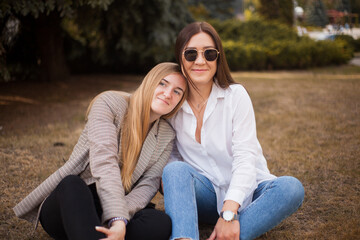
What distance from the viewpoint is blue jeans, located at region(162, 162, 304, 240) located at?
2148mm

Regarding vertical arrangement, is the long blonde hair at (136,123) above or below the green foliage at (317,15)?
below

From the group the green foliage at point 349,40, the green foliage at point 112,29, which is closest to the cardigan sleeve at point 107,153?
the green foliage at point 112,29

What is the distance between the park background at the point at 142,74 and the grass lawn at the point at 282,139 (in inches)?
0.6

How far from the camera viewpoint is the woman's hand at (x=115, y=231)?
1857 mm

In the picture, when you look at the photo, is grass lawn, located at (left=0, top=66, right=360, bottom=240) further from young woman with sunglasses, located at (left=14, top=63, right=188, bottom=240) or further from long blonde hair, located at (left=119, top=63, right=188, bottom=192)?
long blonde hair, located at (left=119, top=63, right=188, bottom=192)

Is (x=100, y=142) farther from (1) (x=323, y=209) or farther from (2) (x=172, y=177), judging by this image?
(1) (x=323, y=209)

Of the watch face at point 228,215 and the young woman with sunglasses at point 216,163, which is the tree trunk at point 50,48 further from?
the watch face at point 228,215

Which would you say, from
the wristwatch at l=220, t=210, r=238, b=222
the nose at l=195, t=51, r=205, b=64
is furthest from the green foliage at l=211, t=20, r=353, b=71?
the wristwatch at l=220, t=210, r=238, b=222

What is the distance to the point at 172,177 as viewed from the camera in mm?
2268

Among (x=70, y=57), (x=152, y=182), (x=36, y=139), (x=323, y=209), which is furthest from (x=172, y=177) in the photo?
(x=70, y=57)

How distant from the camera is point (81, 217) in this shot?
1.90 metres

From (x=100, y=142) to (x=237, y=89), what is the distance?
1.04 metres

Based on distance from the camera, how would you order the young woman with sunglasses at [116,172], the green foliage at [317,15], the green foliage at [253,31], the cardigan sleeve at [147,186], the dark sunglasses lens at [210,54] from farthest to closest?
the green foliage at [317,15]
the green foliage at [253,31]
the dark sunglasses lens at [210,54]
the cardigan sleeve at [147,186]
the young woman with sunglasses at [116,172]

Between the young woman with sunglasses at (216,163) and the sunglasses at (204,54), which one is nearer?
the young woman with sunglasses at (216,163)
